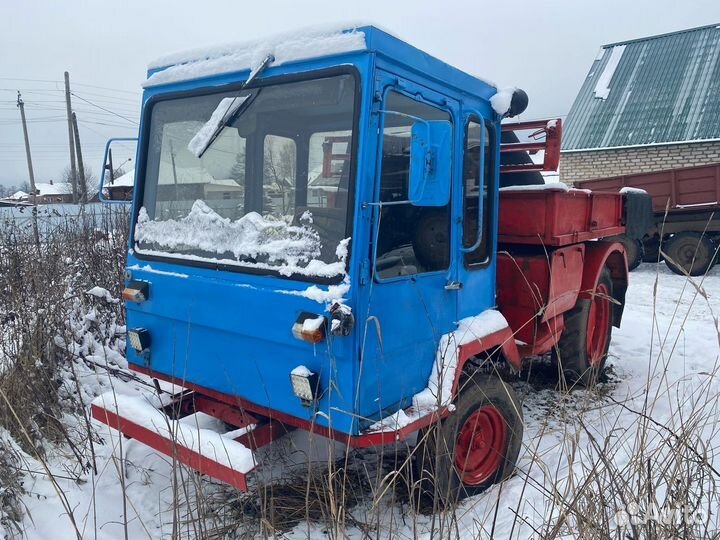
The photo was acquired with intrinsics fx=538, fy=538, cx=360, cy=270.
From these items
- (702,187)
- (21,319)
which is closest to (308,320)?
(21,319)

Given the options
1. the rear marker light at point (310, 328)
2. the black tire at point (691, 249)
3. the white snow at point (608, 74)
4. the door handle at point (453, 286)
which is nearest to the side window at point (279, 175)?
the rear marker light at point (310, 328)

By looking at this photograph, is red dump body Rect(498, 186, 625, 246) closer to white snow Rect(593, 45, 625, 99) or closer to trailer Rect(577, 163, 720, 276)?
trailer Rect(577, 163, 720, 276)

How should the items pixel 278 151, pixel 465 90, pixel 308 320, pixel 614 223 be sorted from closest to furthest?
pixel 308 320 → pixel 278 151 → pixel 465 90 → pixel 614 223

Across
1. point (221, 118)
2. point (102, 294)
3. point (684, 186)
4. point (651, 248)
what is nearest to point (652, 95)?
point (684, 186)

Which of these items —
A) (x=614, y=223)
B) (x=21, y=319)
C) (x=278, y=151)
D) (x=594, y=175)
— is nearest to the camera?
(x=278, y=151)

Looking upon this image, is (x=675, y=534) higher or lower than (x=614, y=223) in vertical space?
lower

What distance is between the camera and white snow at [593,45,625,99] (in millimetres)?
16953

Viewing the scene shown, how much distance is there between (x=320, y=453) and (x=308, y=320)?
4.68 ft

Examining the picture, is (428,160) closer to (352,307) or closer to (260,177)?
(352,307)

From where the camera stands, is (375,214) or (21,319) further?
(21,319)

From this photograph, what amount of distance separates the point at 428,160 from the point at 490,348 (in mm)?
1374

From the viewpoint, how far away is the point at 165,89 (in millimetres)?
2830

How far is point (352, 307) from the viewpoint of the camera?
222 centimetres

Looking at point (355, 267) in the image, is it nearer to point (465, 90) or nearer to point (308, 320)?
point (308, 320)
